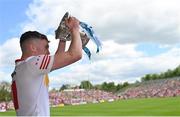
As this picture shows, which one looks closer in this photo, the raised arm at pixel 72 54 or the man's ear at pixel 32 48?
the raised arm at pixel 72 54

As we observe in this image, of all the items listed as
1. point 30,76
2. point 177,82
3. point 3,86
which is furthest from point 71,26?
point 177,82

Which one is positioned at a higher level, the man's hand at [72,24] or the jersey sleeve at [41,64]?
the man's hand at [72,24]

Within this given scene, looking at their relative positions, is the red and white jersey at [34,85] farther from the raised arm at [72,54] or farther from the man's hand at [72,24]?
the man's hand at [72,24]

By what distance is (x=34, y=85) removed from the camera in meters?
2.96

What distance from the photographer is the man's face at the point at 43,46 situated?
3027 millimetres

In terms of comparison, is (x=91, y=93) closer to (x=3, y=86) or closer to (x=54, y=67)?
(x=3, y=86)

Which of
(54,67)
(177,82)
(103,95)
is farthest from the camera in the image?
(177,82)

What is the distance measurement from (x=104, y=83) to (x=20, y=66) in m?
116

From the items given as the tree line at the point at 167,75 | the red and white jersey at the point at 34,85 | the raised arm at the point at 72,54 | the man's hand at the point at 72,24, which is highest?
the tree line at the point at 167,75

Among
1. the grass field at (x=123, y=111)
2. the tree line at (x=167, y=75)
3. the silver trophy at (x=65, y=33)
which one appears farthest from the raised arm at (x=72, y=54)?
the tree line at (x=167, y=75)

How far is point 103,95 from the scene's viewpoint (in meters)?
76.1

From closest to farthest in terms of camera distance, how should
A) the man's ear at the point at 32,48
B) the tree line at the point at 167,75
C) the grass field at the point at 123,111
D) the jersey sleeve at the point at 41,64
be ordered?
the jersey sleeve at the point at 41,64, the man's ear at the point at 32,48, the grass field at the point at 123,111, the tree line at the point at 167,75

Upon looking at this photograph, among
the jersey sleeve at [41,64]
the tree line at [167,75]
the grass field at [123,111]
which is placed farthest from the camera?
the tree line at [167,75]

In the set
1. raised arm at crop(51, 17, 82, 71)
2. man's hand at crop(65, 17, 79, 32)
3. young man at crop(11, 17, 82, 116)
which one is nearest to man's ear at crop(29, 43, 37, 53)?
young man at crop(11, 17, 82, 116)
